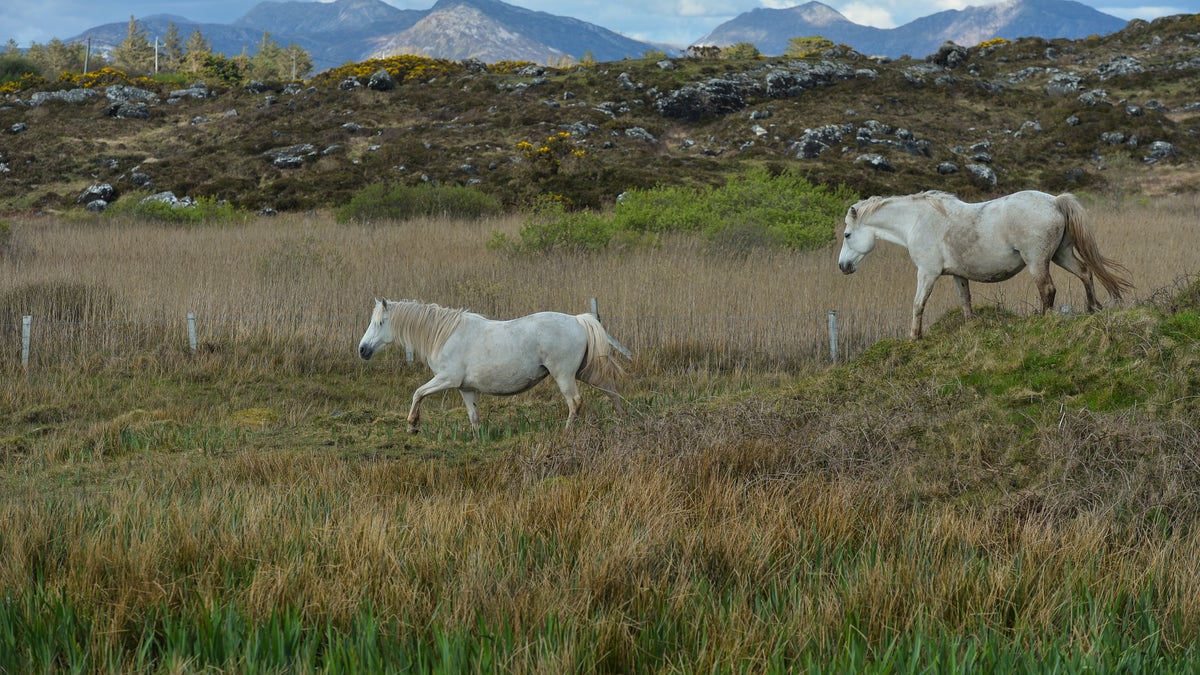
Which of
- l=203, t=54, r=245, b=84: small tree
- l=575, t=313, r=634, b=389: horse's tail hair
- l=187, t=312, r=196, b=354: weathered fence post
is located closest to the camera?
Answer: l=575, t=313, r=634, b=389: horse's tail hair

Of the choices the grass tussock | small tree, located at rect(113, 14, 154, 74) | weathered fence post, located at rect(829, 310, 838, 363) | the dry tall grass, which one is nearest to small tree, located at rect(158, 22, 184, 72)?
small tree, located at rect(113, 14, 154, 74)

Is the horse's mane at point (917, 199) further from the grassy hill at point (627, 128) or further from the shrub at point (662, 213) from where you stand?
the grassy hill at point (627, 128)

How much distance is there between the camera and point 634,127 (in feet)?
138

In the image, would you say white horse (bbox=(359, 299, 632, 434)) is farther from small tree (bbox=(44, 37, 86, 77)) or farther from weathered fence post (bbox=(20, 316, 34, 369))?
small tree (bbox=(44, 37, 86, 77))

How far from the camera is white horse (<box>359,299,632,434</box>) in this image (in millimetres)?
9000

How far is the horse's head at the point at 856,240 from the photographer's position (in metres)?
9.96

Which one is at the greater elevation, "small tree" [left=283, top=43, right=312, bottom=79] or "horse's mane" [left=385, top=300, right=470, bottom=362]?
"small tree" [left=283, top=43, right=312, bottom=79]

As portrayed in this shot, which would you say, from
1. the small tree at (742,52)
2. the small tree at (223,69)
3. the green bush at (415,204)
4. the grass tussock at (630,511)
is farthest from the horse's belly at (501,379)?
the small tree at (223,69)

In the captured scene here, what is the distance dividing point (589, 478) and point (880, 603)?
235 centimetres

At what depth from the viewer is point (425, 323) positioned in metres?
9.21

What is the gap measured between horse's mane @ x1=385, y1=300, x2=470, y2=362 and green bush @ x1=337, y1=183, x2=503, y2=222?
16494mm

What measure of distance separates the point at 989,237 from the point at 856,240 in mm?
1359

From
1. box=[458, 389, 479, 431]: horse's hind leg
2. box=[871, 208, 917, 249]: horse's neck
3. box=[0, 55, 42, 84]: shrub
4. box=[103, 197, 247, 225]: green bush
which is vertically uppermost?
box=[0, 55, 42, 84]: shrub

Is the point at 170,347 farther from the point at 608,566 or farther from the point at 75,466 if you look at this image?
the point at 608,566
